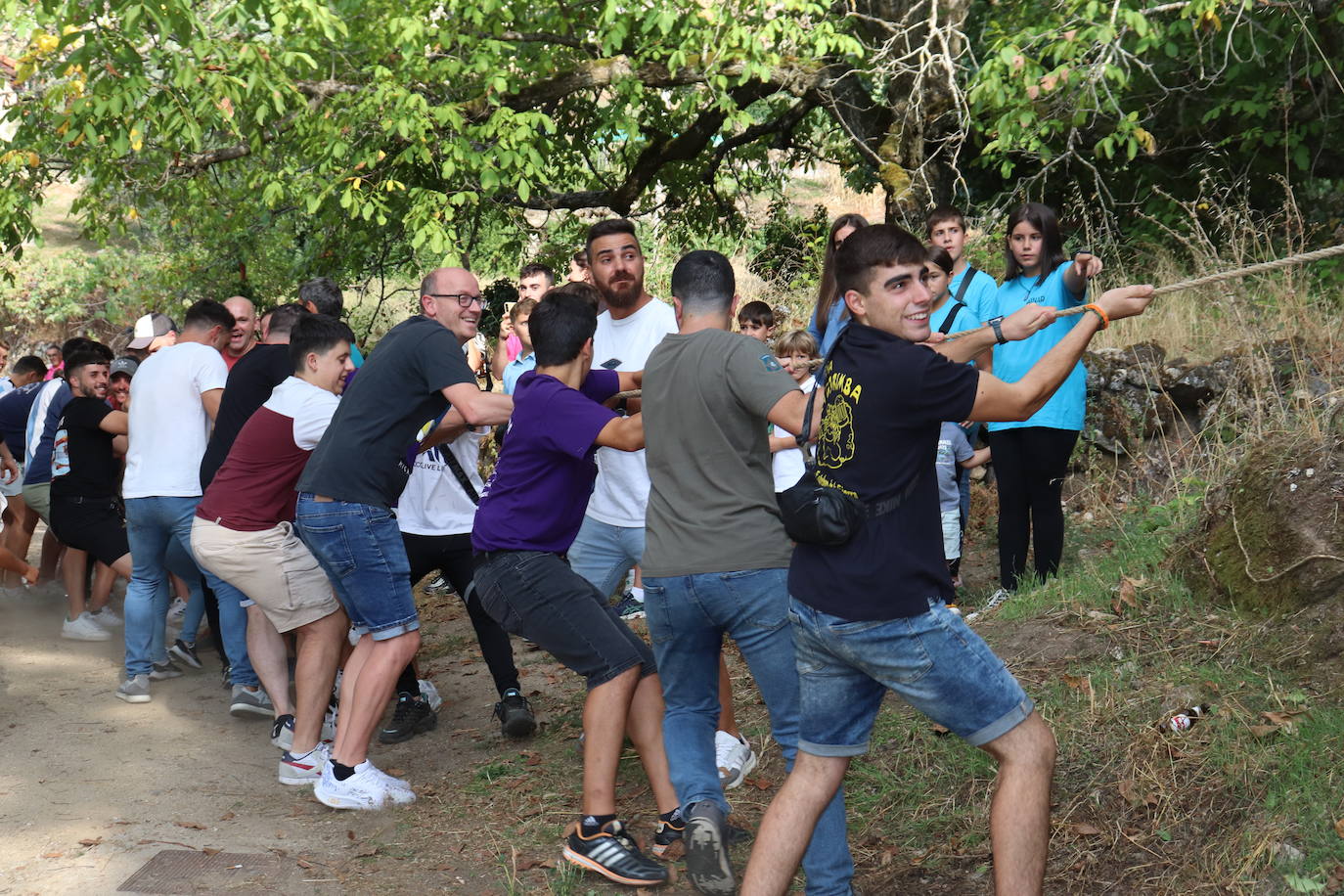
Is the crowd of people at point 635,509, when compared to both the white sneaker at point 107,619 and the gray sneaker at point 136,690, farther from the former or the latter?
the white sneaker at point 107,619

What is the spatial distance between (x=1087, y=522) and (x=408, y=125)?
17.9ft

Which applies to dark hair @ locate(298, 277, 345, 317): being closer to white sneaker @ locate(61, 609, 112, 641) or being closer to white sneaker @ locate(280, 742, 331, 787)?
white sneaker @ locate(280, 742, 331, 787)

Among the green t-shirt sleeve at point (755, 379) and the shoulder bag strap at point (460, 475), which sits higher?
the green t-shirt sleeve at point (755, 379)

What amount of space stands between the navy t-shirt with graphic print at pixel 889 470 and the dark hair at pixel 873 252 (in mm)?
174

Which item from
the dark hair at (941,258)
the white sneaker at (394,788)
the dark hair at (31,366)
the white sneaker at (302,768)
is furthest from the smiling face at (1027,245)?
the dark hair at (31,366)

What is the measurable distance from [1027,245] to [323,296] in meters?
3.75

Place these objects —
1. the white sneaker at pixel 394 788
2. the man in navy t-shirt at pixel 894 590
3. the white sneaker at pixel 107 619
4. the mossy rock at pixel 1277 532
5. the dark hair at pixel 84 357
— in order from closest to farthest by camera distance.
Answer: the man in navy t-shirt at pixel 894 590 → the mossy rock at pixel 1277 532 → the white sneaker at pixel 394 788 → the dark hair at pixel 84 357 → the white sneaker at pixel 107 619

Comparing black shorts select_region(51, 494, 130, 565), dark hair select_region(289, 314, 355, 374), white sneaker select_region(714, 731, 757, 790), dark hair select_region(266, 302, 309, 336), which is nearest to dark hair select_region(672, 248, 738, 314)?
white sneaker select_region(714, 731, 757, 790)

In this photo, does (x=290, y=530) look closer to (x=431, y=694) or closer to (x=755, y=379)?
(x=431, y=694)

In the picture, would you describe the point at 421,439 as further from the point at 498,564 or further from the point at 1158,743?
the point at 1158,743

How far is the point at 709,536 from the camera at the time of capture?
3.88 m

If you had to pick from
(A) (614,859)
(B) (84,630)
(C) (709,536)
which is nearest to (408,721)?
(A) (614,859)

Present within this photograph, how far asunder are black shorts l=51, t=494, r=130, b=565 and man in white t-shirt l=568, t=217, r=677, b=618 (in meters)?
3.74

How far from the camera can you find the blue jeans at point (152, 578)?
6.49m
